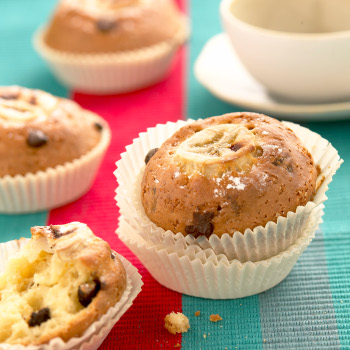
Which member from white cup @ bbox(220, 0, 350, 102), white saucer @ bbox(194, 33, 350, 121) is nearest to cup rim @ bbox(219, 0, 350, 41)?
white cup @ bbox(220, 0, 350, 102)

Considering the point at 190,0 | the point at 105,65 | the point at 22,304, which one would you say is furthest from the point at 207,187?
the point at 190,0

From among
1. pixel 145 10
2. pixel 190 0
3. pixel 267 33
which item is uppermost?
pixel 267 33

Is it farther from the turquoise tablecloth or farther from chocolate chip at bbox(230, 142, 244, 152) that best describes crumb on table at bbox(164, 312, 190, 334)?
chocolate chip at bbox(230, 142, 244, 152)

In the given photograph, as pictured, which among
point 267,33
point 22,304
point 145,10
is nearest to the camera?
point 22,304

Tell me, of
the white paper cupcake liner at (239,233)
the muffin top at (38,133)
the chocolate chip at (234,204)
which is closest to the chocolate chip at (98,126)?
the muffin top at (38,133)

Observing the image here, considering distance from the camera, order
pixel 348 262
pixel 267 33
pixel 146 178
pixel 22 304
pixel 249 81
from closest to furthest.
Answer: pixel 22 304
pixel 146 178
pixel 348 262
pixel 267 33
pixel 249 81

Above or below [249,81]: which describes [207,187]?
above

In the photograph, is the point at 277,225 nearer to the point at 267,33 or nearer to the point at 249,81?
the point at 267,33

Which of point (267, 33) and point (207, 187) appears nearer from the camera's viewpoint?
point (207, 187)
